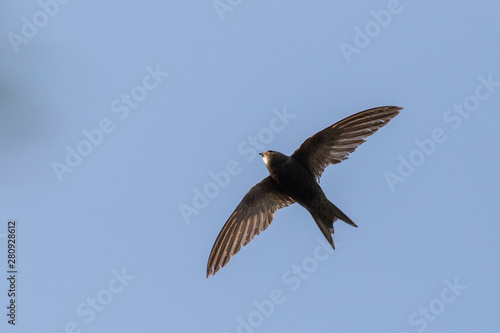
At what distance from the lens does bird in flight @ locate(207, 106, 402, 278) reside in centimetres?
1184

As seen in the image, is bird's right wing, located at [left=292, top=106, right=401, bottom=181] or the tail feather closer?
the tail feather

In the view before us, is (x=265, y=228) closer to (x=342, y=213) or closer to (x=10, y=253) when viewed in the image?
(x=342, y=213)

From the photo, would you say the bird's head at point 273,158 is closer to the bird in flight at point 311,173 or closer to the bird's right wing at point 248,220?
the bird in flight at point 311,173

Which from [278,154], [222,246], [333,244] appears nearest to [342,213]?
[333,244]

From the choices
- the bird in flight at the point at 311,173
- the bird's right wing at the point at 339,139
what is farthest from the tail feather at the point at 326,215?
the bird's right wing at the point at 339,139

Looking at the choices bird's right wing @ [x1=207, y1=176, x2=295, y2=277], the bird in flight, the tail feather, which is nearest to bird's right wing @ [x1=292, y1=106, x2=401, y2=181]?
the bird in flight

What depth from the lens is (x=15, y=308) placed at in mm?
12781

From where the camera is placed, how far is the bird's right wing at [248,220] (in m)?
12.7

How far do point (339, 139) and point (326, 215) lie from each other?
1.39 meters

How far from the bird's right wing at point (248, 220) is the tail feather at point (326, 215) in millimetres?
1014

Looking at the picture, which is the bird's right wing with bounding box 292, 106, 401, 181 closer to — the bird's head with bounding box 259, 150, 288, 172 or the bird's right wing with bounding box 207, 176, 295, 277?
the bird's head with bounding box 259, 150, 288, 172

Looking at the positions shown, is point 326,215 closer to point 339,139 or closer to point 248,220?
point 339,139

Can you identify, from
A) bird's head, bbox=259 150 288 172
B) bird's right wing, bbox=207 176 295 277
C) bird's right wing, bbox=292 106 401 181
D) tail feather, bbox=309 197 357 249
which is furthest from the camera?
bird's right wing, bbox=207 176 295 277

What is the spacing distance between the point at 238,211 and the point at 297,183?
1.51m
